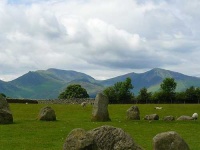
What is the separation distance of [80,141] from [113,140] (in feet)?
6.87

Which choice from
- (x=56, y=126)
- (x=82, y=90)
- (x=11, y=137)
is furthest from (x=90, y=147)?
(x=82, y=90)

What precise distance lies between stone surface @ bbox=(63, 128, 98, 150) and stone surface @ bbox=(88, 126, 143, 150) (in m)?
1.23

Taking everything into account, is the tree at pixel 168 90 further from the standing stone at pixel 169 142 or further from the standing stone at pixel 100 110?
the standing stone at pixel 169 142

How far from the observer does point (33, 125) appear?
3497 cm

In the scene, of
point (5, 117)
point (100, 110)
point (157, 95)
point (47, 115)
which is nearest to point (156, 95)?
point (157, 95)

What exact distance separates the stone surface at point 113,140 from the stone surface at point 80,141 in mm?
1227

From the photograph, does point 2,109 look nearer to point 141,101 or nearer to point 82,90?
point 141,101

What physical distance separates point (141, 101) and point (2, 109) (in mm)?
76587

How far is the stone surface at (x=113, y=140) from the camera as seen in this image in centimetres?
1686

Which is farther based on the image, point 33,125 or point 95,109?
point 95,109

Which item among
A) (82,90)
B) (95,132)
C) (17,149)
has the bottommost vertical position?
(17,149)

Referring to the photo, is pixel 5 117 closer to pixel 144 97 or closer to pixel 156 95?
pixel 144 97

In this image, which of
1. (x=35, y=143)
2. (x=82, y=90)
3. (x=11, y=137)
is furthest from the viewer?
(x=82, y=90)

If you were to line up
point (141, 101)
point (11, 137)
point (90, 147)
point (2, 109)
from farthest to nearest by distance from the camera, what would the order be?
point (141, 101), point (2, 109), point (11, 137), point (90, 147)
